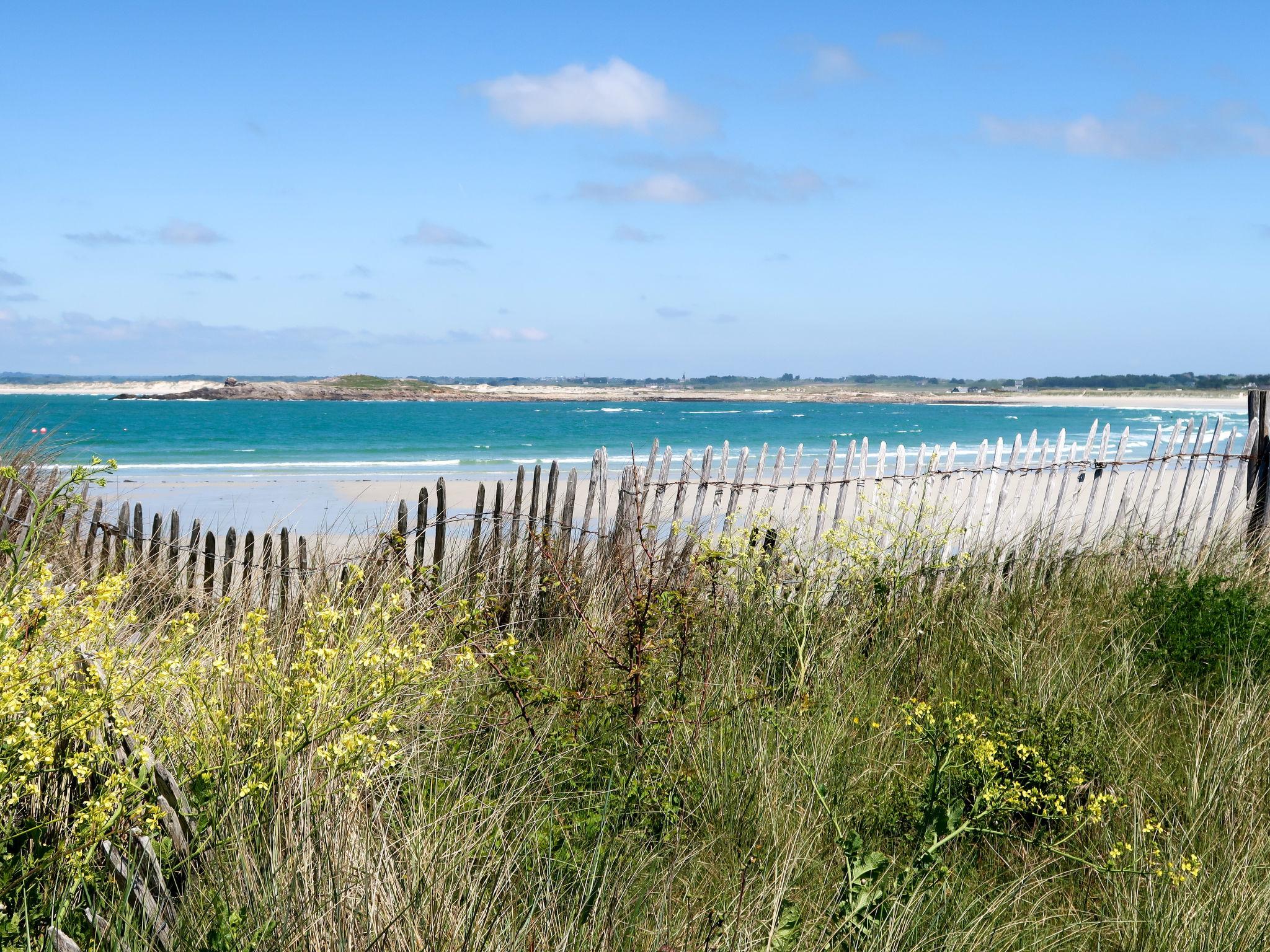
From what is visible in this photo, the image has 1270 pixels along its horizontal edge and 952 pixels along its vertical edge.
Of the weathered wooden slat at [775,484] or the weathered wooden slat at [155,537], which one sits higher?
the weathered wooden slat at [775,484]

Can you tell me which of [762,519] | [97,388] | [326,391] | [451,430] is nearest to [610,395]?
[326,391]

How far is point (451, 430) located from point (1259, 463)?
178ft

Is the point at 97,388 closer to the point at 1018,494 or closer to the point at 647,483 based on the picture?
the point at 647,483

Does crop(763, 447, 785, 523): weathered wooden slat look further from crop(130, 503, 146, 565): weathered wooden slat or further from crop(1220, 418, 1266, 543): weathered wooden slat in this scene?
crop(1220, 418, 1266, 543): weathered wooden slat

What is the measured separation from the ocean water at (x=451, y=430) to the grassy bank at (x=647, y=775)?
2.05 meters

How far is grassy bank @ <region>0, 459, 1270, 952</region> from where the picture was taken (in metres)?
2.19

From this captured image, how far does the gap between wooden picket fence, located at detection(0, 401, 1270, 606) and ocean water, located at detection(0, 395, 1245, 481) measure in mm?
583

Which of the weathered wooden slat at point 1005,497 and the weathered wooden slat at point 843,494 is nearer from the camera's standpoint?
the weathered wooden slat at point 843,494

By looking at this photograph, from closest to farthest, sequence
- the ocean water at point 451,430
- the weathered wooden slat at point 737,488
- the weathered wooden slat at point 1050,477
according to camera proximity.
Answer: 1. the weathered wooden slat at point 737,488
2. the weathered wooden slat at point 1050,477
3. the ocean water at point 451,430

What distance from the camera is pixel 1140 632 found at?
491 centimetres

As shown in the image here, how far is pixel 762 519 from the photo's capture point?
17.6ft

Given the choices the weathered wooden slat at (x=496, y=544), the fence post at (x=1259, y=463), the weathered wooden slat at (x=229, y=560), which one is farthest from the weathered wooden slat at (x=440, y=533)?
the fence post at (x=1259, y=463)

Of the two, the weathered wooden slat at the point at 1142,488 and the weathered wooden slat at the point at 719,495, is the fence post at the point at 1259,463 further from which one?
the weathered wooden slat at the point at 719,495

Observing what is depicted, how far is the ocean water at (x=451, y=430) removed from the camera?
101 feet
